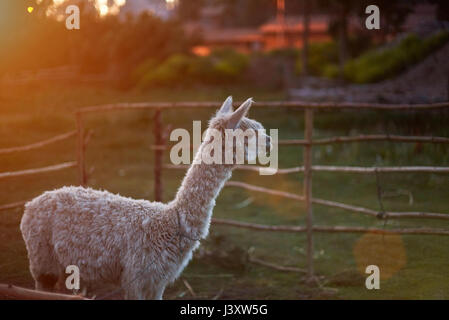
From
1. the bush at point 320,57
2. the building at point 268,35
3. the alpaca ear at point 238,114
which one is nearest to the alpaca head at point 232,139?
the alpaca ear at point 238,114

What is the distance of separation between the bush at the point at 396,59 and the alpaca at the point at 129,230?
18.0 ft

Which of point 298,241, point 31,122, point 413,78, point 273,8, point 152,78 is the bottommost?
point 298,241

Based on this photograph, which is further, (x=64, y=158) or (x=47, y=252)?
(x=64, y=158)

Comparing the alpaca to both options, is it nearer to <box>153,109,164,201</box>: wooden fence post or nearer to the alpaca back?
the alpaca back

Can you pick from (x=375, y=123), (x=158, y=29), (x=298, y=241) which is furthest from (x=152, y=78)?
(x=298, y=241)

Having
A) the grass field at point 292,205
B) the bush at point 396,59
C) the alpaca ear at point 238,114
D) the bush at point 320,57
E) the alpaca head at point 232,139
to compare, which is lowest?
the grass field at point 292,205

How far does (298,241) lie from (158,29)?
2072cm

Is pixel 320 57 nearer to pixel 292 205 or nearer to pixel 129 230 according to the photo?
pixel 292 205

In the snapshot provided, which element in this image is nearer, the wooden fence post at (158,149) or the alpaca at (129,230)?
the alpaca at (129,230)

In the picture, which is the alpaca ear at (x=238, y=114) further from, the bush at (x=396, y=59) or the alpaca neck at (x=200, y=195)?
the bush at (x=396, y=59)

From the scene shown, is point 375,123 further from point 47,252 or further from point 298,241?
point 47,252

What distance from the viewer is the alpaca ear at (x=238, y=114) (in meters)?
3.66
